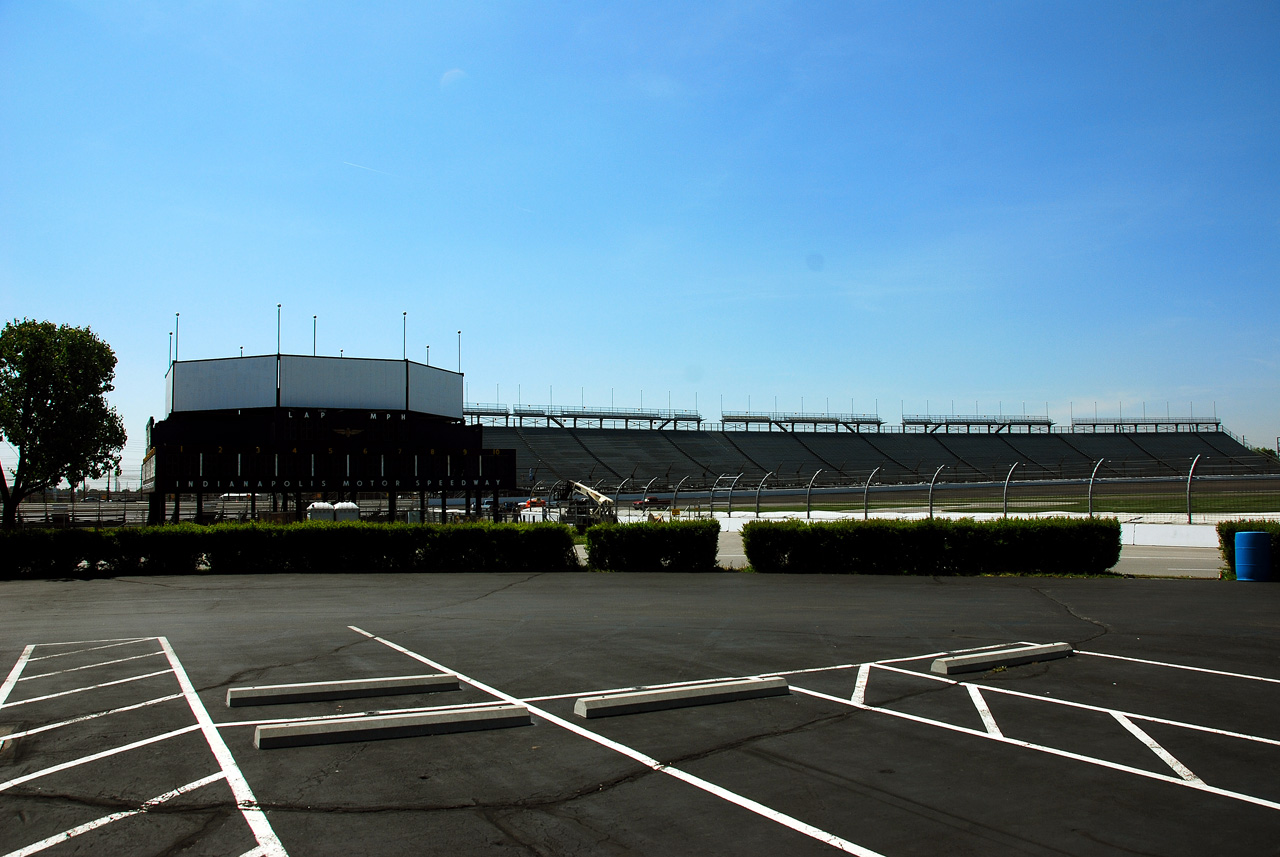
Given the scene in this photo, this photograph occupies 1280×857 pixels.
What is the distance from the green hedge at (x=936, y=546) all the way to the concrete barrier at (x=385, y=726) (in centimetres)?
1433

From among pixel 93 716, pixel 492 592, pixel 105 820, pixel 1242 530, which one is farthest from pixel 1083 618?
pixel 93 716

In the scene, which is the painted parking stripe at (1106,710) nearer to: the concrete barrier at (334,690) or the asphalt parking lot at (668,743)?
the asphalt parking lot at (668,743)

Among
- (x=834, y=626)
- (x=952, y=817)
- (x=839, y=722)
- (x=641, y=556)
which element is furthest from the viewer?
(x=641, y=556)

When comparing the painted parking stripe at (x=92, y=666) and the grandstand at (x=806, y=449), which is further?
the grandstand at (x=806, y=449)

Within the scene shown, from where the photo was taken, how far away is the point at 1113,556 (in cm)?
1866

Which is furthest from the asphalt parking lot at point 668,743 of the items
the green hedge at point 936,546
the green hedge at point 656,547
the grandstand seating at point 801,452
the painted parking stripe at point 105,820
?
the grandstand seating at point 801,452

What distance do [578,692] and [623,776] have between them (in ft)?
7.59

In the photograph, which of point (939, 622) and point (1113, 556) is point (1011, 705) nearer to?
point (939, 622)

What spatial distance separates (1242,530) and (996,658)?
12.4m

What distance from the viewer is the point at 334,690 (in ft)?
24.1

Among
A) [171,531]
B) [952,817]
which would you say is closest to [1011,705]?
[952,817]

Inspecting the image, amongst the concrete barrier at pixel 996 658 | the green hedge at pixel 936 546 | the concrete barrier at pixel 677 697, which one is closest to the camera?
the concrete barrier at pixel 677 697

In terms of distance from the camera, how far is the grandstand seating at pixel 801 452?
80.9 metres

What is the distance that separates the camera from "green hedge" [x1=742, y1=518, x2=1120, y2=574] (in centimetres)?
1873
